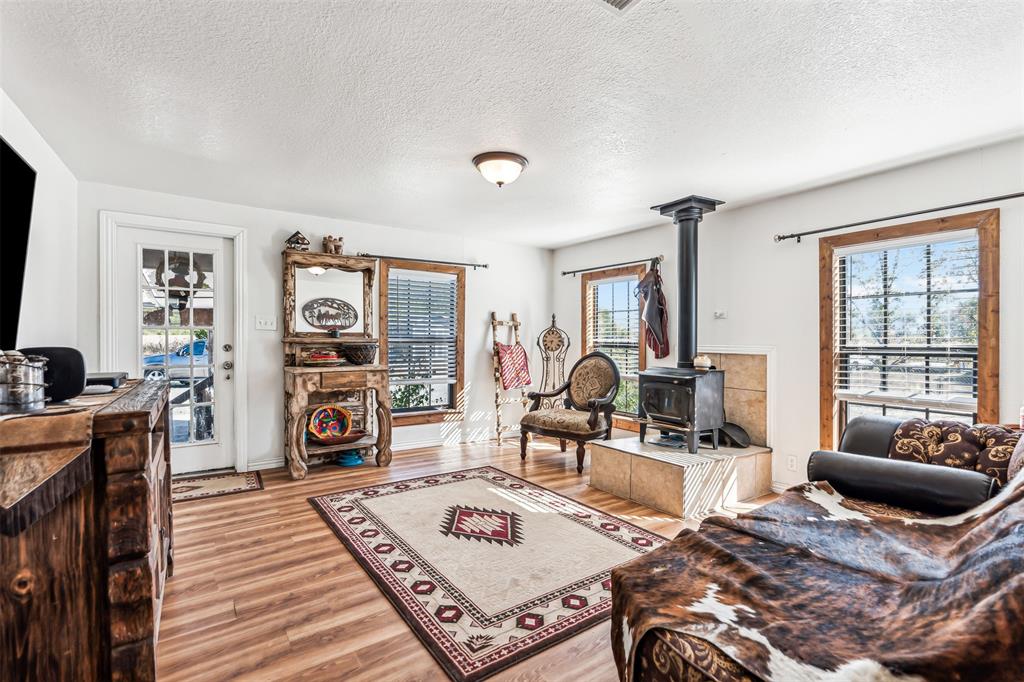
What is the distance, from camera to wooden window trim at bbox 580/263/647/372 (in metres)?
5.00

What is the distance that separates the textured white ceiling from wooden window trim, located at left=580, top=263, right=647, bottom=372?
159 centimetres

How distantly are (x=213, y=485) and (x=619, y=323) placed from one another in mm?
4086

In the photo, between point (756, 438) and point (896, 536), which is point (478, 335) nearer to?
point (756, 438)

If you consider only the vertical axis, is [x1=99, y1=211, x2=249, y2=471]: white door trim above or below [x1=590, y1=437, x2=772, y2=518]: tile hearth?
above

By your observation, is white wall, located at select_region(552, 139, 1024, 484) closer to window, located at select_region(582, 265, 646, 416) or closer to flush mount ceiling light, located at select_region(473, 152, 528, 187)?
window, located at select_region(582, 265, 646, 416)

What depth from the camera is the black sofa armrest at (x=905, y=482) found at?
1809 millimetres

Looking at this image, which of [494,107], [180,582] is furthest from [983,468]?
[180,582]

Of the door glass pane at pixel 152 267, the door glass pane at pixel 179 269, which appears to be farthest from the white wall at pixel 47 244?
the door glass pane at pixel 179 269

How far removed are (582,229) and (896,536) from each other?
12.8ft

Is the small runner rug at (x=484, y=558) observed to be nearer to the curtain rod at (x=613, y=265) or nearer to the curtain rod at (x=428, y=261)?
the curtain rod at (x=428, y=261)

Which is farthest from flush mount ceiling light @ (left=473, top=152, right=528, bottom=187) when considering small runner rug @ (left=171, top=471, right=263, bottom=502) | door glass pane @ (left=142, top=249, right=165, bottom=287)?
small runner rug @ (left=171, top=471, right=263, bottom=502)

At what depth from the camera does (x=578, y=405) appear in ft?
15.9

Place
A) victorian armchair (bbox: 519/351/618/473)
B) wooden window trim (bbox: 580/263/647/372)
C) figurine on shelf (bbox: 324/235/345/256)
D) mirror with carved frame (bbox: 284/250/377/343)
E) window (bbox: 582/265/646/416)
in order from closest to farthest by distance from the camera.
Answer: victorian armchair (bbox: 519/351/618/473), mirror with carved frame (bbox: 284/250/377/343), figurine on shelf (bbox: 324/235/345/256), wooden window trim (bbox: 580/263/647/372), window (bbox: 582/265/646/416)

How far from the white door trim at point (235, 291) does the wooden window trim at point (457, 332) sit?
4.05 ft
